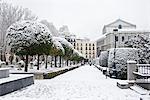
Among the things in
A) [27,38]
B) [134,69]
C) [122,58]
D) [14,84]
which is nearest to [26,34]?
[27,38]

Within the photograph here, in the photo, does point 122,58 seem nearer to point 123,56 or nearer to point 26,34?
point 123,56

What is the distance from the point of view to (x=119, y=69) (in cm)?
2245

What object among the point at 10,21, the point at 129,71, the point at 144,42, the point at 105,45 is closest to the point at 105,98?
the point at 129,71

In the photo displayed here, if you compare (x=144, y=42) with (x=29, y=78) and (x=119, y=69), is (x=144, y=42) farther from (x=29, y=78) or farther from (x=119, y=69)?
(x=29, y=78)

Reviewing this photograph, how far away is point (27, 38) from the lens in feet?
70.4

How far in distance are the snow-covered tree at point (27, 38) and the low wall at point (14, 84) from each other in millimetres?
4980

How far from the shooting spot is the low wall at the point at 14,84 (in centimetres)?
1192

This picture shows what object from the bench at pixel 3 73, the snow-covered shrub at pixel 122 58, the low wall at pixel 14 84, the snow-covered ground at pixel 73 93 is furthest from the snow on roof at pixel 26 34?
the bench at pixel 3 73

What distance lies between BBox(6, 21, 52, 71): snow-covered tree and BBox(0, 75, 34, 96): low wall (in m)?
4.98

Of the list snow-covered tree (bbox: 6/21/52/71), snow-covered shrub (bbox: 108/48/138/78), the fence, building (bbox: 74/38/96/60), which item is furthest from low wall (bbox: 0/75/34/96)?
building (bbox: 74/38/96/60)

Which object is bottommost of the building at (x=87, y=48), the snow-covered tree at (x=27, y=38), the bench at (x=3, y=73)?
the bench at (x=3, y=73)

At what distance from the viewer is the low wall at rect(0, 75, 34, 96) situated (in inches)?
469

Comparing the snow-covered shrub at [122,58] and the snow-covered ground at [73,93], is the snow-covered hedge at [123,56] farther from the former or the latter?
the snow-covered ground at [73,93]

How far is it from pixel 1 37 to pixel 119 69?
3372cm
